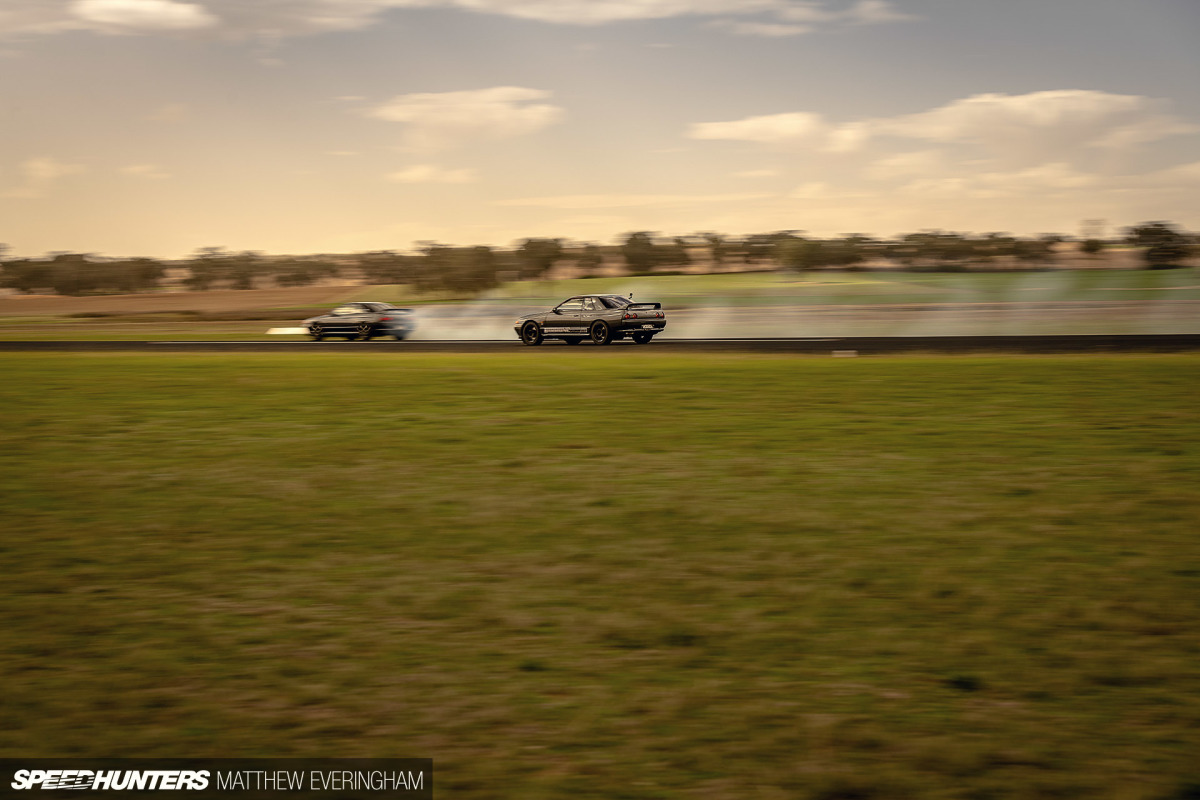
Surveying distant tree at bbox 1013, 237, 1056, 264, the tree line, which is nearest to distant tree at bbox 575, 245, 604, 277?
the tree line

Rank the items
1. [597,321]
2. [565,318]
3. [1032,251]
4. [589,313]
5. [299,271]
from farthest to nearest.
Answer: [299,271] → [1032,251] → [565,318] → [589,313] → [597,321]

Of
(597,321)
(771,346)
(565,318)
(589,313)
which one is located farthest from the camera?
(565,318)

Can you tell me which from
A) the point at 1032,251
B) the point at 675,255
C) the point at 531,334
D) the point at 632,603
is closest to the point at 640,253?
the point at 675,255

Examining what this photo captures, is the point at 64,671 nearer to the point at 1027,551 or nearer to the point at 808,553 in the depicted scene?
the point at 808,553

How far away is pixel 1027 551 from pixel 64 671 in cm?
572

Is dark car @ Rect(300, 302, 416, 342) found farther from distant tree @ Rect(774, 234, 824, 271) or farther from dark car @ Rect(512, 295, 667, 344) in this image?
distant tree @ Rect(774, 234, 824, 271)

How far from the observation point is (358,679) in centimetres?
475

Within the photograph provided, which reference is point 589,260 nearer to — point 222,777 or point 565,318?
point 565,318

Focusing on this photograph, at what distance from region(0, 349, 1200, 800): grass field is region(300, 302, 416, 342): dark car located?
912 inches

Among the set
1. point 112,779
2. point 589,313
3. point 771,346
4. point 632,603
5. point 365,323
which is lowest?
point 112,779

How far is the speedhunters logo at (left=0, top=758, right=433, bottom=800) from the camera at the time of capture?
147 inches

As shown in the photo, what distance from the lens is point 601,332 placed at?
2923cm

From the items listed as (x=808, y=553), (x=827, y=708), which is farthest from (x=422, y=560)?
(x=827, y=708)

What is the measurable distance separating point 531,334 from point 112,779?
26.8 metres
